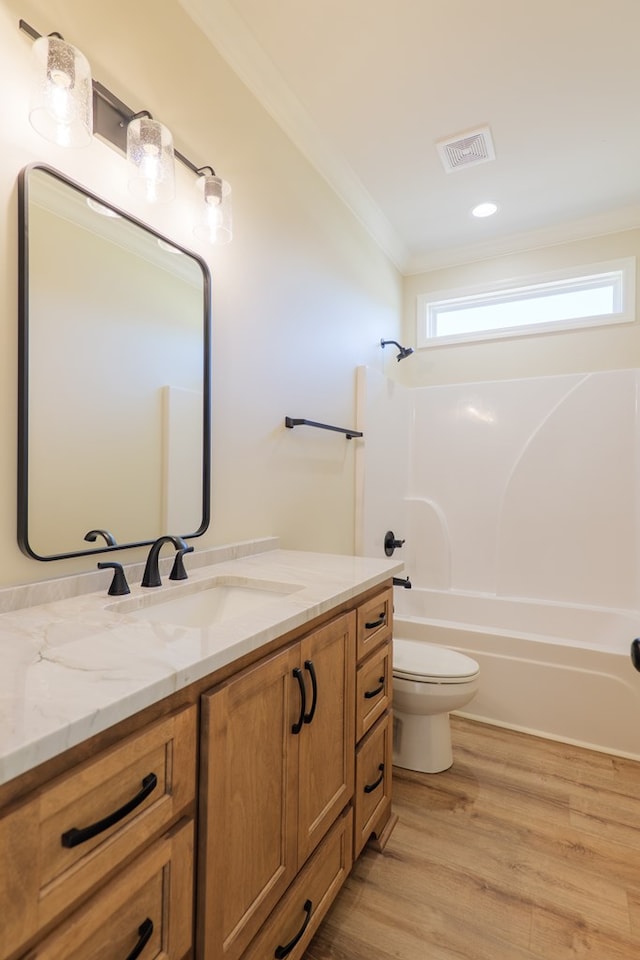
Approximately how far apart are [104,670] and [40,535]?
0.53 meters

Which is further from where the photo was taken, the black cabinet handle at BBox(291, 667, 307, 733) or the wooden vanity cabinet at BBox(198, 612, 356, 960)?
the black cabinet handle at BBox(291, 667, 307, 733)

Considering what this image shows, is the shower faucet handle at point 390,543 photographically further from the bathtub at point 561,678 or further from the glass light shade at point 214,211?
the glass light shade at point 214,211

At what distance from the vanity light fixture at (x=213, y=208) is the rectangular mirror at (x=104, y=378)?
0.10 m

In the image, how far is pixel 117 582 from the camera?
1.18m

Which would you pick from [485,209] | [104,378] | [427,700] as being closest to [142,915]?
[104,378]

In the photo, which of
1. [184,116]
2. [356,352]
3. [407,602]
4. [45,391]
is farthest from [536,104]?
[407,602]

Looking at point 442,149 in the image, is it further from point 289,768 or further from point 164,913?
point 164,913

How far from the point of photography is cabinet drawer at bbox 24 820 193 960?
0.59 meters

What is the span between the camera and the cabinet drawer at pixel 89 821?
1.73ft

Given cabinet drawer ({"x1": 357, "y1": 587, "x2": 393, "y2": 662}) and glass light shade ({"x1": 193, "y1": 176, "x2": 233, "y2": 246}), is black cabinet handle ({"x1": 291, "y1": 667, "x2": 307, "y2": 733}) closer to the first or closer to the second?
cabinet drawer ({"x1": 357, "y1": 587, "x2": 393, "y2": 662})

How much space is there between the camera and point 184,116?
1.53 meters

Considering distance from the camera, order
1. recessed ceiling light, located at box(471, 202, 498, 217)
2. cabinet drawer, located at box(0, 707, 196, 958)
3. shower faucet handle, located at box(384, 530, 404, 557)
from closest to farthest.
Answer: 1. cabinet drawer, located at box(0, 707, 196, 958)
2. recessed ceiling light, located at box(471, 202, 498, 217)
3. shower faucet handle, located at box(384, 530, 404, 557)

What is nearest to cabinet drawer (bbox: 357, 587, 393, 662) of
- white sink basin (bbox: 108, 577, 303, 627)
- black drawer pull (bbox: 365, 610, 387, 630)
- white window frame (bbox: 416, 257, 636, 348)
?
black drawer pull (bbox: 365, 610, 387, 630)

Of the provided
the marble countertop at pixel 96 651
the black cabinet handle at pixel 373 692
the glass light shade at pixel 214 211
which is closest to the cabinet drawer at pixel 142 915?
the marble countertop at pixel 96 651
